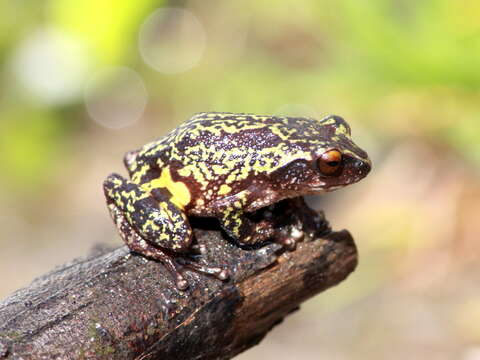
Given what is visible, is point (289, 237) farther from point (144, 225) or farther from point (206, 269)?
point (144, 225)

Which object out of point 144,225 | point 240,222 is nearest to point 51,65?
point 144,225

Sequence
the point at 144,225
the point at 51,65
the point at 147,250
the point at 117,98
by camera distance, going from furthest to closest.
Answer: the point at 117,98 → the point at 51,65 → the point at 144,225 → the point at 147,250

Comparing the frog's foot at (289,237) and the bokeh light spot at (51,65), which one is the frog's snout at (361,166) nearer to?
the frog's foot at (289,237)

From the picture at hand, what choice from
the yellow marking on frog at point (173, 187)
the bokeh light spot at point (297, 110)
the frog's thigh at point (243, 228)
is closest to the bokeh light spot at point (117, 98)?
the bokeh light spot at point (297, 110)

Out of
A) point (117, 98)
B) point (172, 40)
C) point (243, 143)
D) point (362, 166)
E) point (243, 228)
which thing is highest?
point (172, 40)

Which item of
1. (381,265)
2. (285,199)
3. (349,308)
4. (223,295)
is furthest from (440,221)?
(223,295)

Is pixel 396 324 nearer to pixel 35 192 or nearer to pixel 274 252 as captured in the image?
pixel 274 252

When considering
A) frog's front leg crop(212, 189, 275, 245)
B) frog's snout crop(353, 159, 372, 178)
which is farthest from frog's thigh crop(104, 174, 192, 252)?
frog's snout crop(353, 159, 372, 178)
